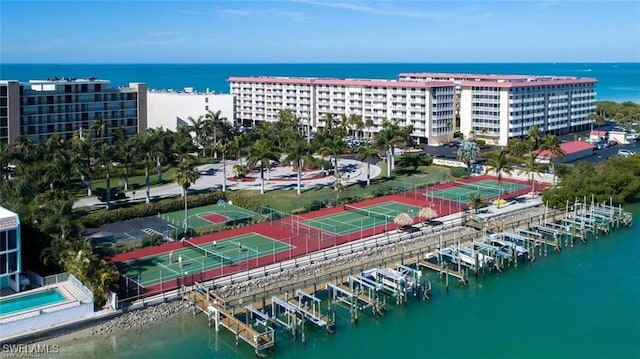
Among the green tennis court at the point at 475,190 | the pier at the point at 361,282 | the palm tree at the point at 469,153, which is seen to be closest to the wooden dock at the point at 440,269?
the pier at the point at 361,282

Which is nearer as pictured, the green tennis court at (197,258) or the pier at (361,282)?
the pier at (361,282)

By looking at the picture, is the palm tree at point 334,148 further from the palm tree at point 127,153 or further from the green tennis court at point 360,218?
the palm tree at point 127,153

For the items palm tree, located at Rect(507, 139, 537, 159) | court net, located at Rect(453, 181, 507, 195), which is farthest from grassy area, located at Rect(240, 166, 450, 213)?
palm tree, located at Rect(507, 139, 537, 159)

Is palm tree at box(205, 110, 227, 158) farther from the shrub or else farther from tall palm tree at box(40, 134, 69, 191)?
the shrub

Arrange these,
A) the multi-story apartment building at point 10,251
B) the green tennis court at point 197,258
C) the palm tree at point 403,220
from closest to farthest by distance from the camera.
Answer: the multi-story apartment building at point 10,251
the green tennis court at point 197,258
the palm tree at point 403,220

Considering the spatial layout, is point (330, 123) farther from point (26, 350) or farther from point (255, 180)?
point (26, 350)

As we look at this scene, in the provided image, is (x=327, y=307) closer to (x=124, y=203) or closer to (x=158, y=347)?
(x=158, y=347)

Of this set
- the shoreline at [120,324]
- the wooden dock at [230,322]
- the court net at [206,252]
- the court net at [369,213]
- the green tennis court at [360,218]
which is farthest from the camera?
the court net at [369,213]

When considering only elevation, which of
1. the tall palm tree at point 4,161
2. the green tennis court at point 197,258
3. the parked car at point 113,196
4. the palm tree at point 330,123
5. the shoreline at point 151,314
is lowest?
the shoreline at point 151,314
